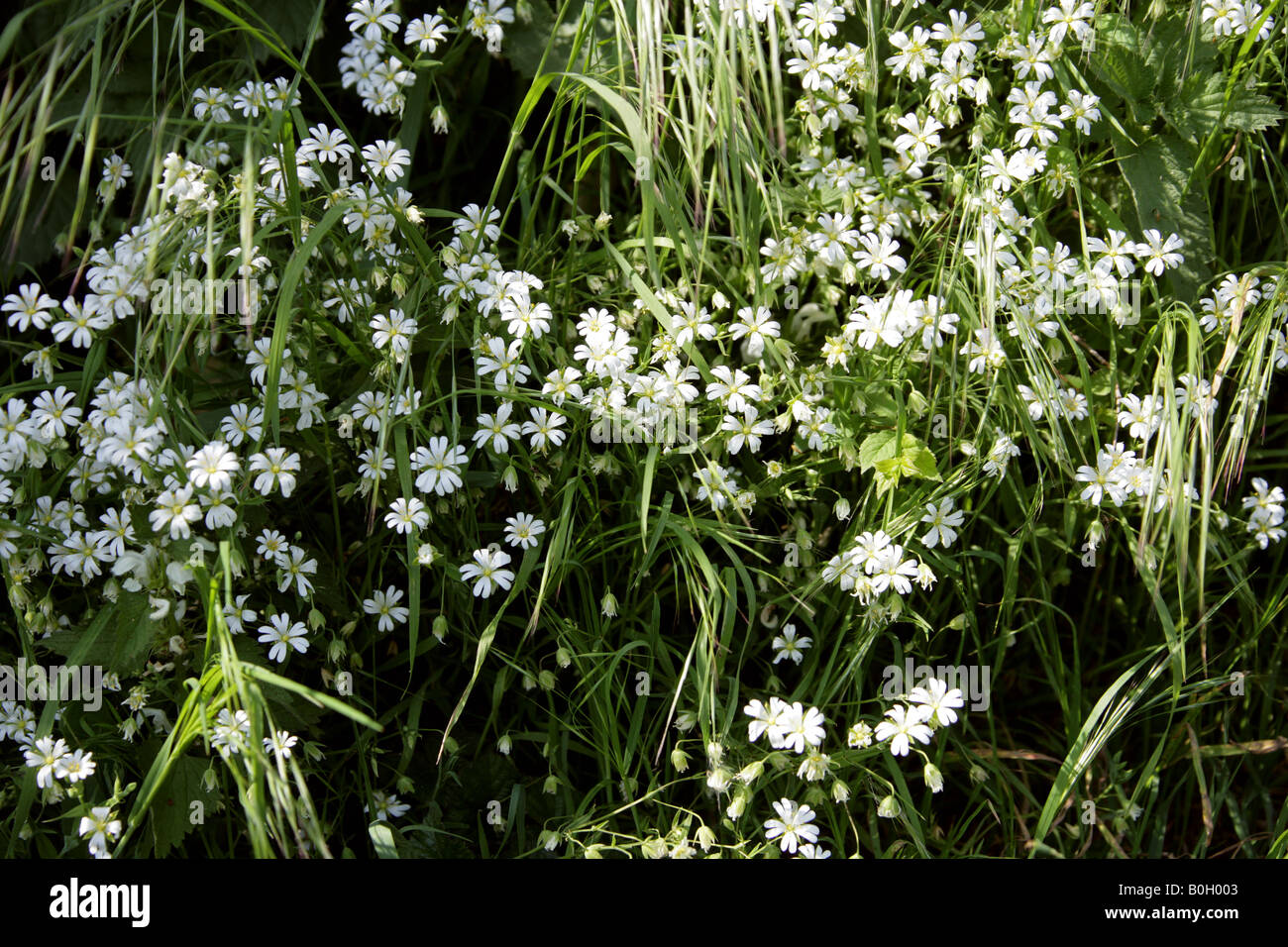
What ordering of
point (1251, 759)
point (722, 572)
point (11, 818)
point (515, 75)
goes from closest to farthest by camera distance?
point (11, 818) → point (722, 572) → point (1251, 759) → point (515, 75)

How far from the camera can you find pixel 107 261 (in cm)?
204

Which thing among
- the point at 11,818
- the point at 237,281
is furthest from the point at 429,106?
the point at 11,818

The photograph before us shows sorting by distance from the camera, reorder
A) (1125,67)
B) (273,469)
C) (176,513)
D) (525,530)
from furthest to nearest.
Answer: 1. (1125,67)
2. (525,530)
3. (273,469)
4. (176,513)

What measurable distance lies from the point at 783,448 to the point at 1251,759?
3.87 ft

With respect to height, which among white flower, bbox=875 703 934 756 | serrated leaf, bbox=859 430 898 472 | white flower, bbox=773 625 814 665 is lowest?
white flower, bbox=875 703 934 756

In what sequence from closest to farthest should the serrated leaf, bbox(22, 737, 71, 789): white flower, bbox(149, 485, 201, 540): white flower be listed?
bbox(149, 485, 201, 540): white flower → bbox(22, 737, 71, 789): white flower → the serrated leaf

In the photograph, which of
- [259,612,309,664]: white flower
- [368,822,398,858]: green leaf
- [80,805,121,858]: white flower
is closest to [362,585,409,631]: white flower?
[259,612,309,664]: white flower

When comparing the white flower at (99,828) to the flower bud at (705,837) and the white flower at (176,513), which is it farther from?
the flower bud at (705,837)

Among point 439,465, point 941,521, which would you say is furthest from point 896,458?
point 439,465

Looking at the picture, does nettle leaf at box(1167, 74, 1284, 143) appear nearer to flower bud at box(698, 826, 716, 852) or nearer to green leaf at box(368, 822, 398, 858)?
flower bud at box(698, 826, 716, 852)

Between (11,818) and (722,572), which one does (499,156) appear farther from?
(11,818)

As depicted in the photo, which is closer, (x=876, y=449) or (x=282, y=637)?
(x=282, y=637)

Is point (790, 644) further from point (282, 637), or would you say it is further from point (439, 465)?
point (282, 637)

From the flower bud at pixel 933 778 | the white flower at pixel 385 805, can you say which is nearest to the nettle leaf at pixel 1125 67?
the flower bud at pixel 933 778
